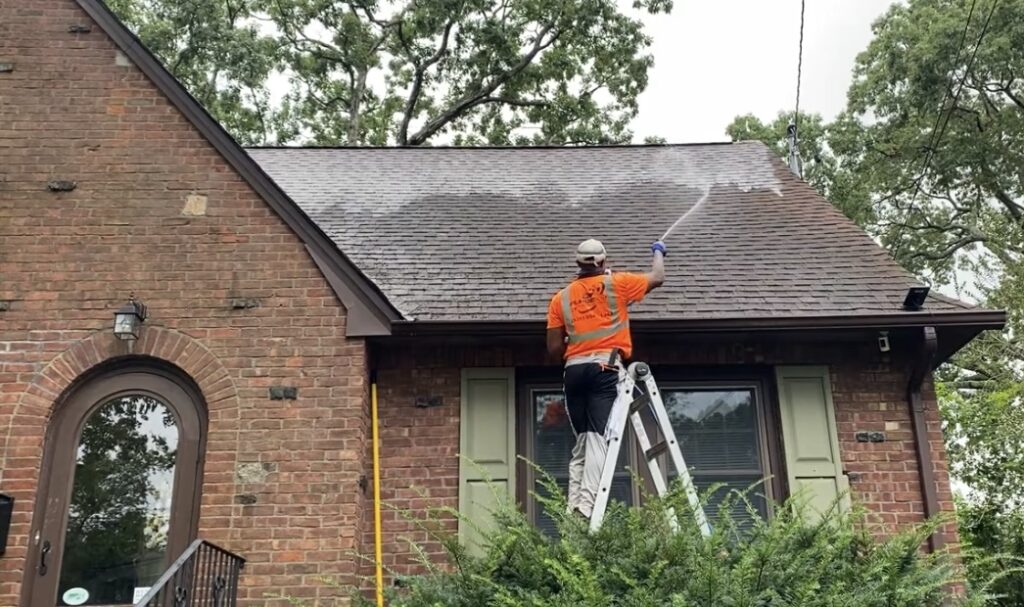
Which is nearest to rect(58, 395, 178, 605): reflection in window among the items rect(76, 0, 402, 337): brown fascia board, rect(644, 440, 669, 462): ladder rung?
rect(76, 0, 402, 337): brown fascia board

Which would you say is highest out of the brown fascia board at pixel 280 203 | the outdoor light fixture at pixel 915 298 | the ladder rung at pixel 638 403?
the brown fascia board at pixel 280 203

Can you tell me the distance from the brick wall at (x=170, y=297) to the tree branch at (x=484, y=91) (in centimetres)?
1509

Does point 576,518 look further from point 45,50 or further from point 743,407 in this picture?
point 45,50

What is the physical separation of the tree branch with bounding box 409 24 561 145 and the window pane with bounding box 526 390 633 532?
15747 mm

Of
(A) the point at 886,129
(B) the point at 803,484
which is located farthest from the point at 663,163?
(A) the point at 886,129

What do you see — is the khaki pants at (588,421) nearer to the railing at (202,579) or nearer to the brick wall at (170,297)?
the brick wall at (170,297)

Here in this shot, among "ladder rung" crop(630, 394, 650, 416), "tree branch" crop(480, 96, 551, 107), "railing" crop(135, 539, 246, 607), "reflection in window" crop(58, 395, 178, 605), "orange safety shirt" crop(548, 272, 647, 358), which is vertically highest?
"tree branch" crop(480, 96, 551, 107)

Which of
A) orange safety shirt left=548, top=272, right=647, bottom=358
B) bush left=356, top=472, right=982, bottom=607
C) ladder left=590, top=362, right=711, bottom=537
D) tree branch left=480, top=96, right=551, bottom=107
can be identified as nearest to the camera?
bush left=356, top=472, right=982, bottom=607

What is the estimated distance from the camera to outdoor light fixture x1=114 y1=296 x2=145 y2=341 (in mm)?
5523

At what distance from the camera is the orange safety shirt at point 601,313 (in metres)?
4.93

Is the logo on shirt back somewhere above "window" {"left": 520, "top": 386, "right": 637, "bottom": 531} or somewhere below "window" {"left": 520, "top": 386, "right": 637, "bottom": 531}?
above

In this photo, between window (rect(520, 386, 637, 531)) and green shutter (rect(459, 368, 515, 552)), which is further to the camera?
window (rect(520, 386, 637, 531))

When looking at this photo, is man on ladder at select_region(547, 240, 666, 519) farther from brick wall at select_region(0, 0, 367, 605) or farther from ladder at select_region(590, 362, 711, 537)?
brick wall at select_region(0, 0, 367, 605)

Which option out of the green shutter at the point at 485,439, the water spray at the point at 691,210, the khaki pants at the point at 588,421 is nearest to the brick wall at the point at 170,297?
the green shutter at the point at 485,439
